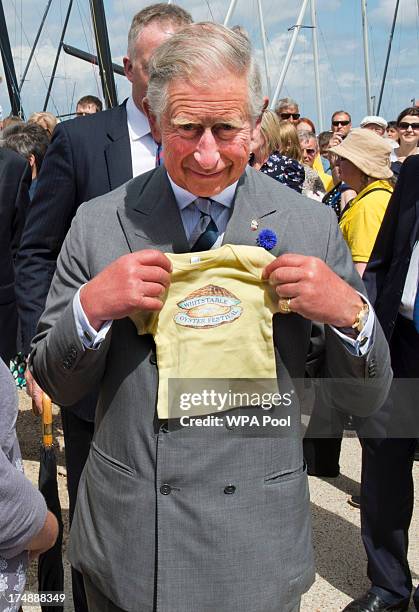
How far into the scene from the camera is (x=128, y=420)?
1.81 metres

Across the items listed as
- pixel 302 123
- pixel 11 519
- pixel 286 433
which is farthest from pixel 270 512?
pixel 302 123

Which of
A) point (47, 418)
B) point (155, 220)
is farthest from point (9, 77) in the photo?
point (155, 220)

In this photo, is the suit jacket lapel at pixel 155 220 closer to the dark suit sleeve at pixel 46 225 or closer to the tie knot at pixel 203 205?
the tie knot at pixel 203 205

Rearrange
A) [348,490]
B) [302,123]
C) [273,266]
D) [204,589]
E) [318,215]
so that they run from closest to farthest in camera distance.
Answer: [273,266] → [204,589] → [318,215] → [348,490] → [302,123]

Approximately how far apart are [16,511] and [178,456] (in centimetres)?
38

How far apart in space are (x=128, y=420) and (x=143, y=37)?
5.36 ft

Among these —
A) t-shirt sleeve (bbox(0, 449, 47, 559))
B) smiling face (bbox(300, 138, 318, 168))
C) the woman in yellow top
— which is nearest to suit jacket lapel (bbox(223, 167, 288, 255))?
t-shirt sleeve (bbox(0, 449, 47, 559))

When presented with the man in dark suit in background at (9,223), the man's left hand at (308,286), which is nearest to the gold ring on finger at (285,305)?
the man's left hand at (308,286)

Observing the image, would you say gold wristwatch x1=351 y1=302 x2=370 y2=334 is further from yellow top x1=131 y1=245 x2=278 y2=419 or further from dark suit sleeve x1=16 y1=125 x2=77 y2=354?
dark suit sleeve x1=16 y1=125 x2=77 y2=354

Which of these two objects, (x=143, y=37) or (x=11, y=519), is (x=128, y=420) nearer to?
(x=11, y=519)

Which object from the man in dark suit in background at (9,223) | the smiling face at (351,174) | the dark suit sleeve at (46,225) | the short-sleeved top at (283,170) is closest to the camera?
the dark suit sleeve at (46,225)

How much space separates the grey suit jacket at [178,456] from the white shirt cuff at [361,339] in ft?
0.07

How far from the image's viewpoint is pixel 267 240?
177 cm

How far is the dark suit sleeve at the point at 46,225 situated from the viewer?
2.94 metres
